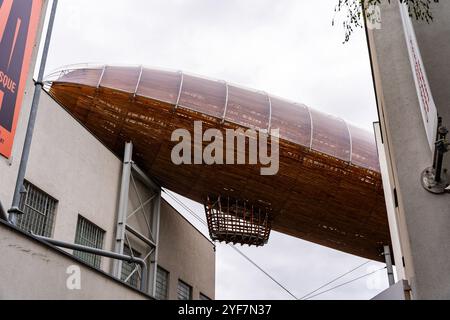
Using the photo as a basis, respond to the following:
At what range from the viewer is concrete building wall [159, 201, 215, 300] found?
21456 mm

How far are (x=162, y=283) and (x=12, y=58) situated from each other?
1361 centimetres

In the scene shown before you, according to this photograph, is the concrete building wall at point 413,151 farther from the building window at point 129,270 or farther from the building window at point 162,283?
the building window at point 162,283

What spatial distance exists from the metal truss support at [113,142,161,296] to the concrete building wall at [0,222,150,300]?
9.46m

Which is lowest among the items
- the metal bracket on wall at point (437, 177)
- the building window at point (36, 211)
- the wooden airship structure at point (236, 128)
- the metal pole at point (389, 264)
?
the metal bracket on wall at point (437, 177)

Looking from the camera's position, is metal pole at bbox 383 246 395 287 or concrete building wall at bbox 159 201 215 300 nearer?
concrete building wall at bbox 159 201 215 300

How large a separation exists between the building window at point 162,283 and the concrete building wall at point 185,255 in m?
0.16

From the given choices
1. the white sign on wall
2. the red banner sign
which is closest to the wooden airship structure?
the red banner sign

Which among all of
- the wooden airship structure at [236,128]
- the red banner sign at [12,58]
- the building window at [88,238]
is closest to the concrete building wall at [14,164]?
A: the red banner sign at [12,58]

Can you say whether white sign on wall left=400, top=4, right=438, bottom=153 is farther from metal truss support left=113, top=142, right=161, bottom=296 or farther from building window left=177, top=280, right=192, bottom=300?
building window left=177, top=280, right=192, bottom=300

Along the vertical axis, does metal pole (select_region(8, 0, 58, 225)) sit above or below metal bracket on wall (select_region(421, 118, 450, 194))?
above

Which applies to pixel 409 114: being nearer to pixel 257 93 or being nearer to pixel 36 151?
pixel 36 151

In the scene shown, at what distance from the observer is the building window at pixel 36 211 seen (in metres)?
12.9

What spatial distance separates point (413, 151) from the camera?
7.43 metres

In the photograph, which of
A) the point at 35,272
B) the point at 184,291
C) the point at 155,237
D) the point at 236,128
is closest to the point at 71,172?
the point at 155,237
